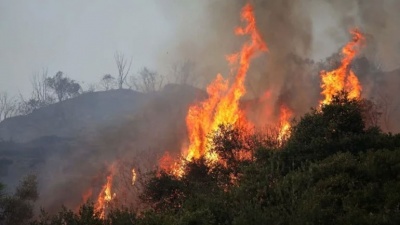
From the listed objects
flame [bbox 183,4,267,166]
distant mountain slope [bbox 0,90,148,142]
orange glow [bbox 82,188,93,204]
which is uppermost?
distant mountain slope [bbox 0,90,148,142]

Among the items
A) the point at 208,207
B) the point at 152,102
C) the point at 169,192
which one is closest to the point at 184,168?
the point at 169,192

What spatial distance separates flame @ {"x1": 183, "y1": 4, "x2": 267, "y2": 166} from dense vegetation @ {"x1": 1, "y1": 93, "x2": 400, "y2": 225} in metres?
13.9

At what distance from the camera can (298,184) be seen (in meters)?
21.1

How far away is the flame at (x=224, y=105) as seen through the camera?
171ft

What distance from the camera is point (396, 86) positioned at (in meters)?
91.3

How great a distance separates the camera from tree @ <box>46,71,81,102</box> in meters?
153

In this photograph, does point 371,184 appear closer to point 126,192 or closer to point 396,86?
point 126,192

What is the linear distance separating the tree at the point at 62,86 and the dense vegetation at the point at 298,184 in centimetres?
12877

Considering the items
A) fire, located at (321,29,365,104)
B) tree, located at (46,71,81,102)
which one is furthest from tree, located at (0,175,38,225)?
tree, located at (46,71,81,102)

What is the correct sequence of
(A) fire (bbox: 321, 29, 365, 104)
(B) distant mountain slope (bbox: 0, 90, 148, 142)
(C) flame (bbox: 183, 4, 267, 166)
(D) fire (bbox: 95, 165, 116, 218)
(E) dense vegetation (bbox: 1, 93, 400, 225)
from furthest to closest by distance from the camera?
(B) distant mountain slope (bbox: 0, 90, 148, 142)
(D) fire (bbox: 95, 165, 116, 218)
(A) fire (bbox: 321, 29, 365, 104)
(C) flame (bbox: 183, 4, 267, 166)
(E) dense vegetation (bbox: 1, 93, 400, 225)

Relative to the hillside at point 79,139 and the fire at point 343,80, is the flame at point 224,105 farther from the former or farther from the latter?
the hillside at point 79,139

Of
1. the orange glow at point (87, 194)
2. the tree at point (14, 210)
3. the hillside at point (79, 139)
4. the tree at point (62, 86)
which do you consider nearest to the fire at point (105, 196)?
the orange glow at point (87, 194)

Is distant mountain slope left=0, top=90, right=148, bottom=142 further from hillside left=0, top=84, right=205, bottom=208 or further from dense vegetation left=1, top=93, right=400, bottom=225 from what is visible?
dense vegetation left=1, top=93, right=400, bottom=225

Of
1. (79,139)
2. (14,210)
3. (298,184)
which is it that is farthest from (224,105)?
(79,139)
